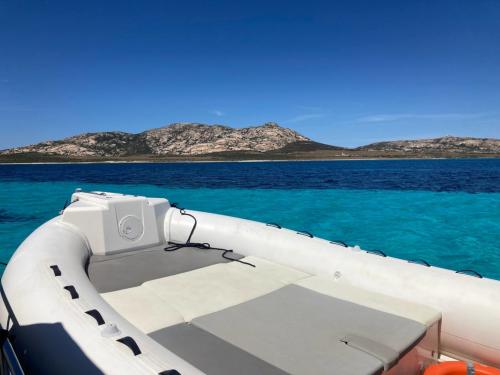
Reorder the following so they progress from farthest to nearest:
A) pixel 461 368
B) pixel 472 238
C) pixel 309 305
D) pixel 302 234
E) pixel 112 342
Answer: pixel 472 238 → pixel 302 234 → pixel 309 305 → pixel 461 368 → pixel 112 342

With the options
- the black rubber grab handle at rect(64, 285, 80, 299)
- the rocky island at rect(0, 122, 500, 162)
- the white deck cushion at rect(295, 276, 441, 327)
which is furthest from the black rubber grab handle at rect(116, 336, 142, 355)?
the rocky island at rect(0, 122, 500, 162)

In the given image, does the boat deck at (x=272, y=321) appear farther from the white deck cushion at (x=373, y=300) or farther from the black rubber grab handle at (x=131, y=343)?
the black rubber grab handle at (x=131, y=343)

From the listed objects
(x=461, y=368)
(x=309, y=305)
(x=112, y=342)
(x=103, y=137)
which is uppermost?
(x=103, y=137)

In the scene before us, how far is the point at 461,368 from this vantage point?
177cm

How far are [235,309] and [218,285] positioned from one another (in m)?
0.44

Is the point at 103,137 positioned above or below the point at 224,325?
above

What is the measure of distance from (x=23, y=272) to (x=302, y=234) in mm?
2288

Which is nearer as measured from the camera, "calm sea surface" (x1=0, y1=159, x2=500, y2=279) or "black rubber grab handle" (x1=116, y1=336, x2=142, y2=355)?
"black rubber grab handle" (x1=116, y1=336, x2=142, y2=355)

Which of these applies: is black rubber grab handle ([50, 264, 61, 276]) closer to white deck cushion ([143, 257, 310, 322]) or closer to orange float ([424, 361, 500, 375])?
white deck cushion ([143, 257, 310, 322])

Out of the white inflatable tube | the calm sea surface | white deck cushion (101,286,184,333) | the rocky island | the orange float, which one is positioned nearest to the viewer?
the white inflatable tube

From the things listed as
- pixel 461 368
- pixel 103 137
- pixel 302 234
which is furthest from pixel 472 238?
pixel 103 137

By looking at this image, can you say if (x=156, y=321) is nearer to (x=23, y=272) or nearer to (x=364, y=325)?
(x=23, y=272)

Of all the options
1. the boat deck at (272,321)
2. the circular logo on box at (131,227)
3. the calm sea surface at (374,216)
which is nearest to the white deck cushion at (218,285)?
the boat deck at (272,321)

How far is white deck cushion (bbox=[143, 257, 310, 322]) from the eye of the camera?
220 cm
